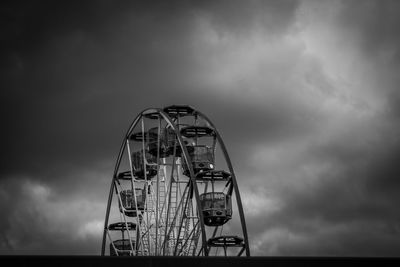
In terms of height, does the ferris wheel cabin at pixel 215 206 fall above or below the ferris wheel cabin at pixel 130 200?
below

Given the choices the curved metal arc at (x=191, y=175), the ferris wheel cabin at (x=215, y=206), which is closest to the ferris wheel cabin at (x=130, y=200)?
the curved metal arc at (x=191, y=175)

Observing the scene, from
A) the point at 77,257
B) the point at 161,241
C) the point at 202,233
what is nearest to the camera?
the point at 77,257

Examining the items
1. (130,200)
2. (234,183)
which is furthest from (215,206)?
Answer: (130,200)

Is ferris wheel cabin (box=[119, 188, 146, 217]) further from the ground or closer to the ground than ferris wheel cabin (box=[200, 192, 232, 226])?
further from the ground

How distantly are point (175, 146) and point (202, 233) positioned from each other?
619cm

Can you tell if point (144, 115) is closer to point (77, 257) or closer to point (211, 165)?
point (211, 165)

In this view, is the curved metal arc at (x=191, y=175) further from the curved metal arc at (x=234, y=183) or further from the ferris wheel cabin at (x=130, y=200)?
the ferris wheel cabin at (x=130, y=200)

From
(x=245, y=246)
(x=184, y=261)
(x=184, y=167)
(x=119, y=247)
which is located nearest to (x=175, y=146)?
(x=184, y=167)

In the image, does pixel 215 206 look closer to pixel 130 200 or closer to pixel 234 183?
pixel 234 183

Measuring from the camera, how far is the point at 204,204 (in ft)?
123

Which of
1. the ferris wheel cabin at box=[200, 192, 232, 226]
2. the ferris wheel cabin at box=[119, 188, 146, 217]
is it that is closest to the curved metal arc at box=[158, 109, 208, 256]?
the ferris wheel cabin at box=[200, 192, 232, 226]

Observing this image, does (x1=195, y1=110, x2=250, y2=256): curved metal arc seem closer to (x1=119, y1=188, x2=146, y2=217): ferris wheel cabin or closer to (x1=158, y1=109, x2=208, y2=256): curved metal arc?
(x1=158, y1=109, x2=208, y2=256): curved metal arc

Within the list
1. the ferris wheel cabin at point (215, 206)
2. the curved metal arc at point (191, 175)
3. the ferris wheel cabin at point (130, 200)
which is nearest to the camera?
the curved metal arc at point (191, 175)

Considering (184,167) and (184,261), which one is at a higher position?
(184,167)
